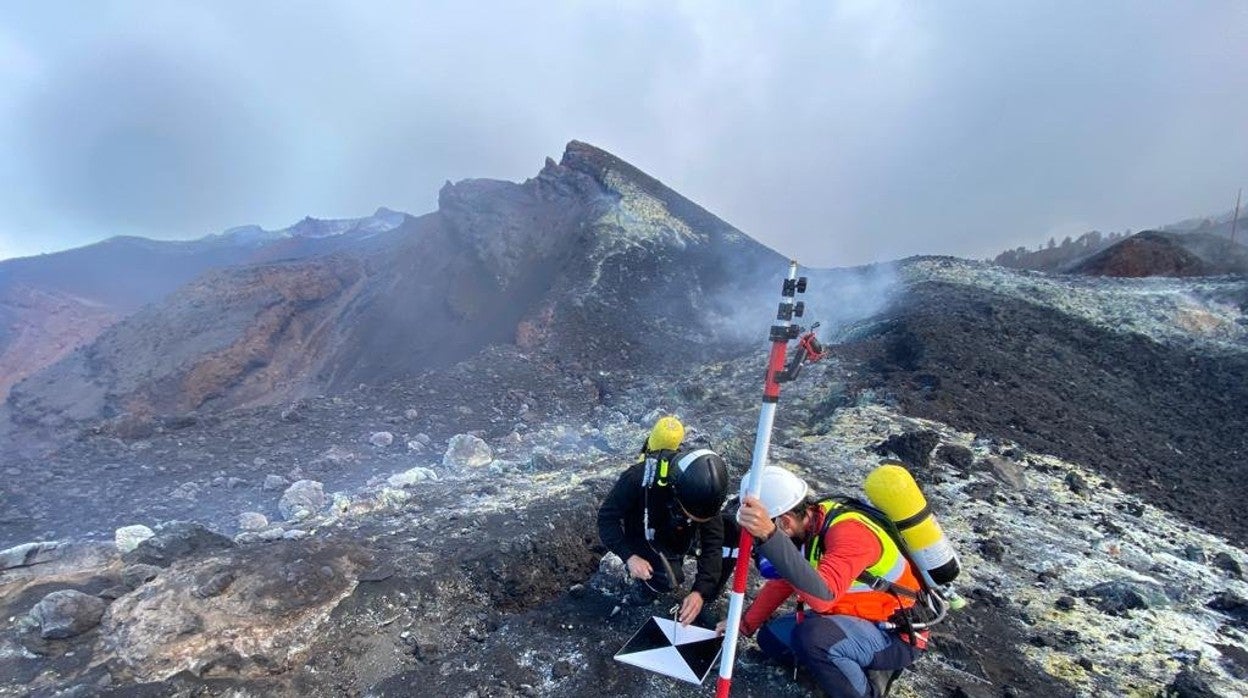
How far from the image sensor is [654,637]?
3920mm

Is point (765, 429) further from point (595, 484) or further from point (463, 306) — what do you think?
point (463, 306)

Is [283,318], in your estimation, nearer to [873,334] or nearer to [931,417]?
[873,334]

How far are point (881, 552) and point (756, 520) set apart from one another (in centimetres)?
67

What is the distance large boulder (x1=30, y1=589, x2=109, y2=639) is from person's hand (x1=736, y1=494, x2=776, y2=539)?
12.8 feet

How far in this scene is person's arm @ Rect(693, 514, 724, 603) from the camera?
3.85 metres

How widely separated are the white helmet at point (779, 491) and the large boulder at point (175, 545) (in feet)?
15.0

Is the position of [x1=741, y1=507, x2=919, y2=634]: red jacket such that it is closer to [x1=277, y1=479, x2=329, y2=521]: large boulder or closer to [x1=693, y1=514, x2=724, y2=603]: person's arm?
[x1=693, y1=514, x2=724, y2=603]: person's arm

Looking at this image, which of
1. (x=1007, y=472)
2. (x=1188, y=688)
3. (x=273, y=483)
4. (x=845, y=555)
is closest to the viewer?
(x=845, y=555)

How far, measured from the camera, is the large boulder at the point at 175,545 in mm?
4941

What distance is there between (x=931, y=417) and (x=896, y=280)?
9.09 m

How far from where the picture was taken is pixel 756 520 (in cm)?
284

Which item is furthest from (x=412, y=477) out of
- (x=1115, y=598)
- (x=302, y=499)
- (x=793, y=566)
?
(x=1115, y=598)

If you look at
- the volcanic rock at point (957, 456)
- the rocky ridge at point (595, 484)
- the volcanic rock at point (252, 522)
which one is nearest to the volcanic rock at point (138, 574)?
the rocky ridge at point (595, 484)

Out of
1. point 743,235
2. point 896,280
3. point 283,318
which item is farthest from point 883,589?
point 283,318
